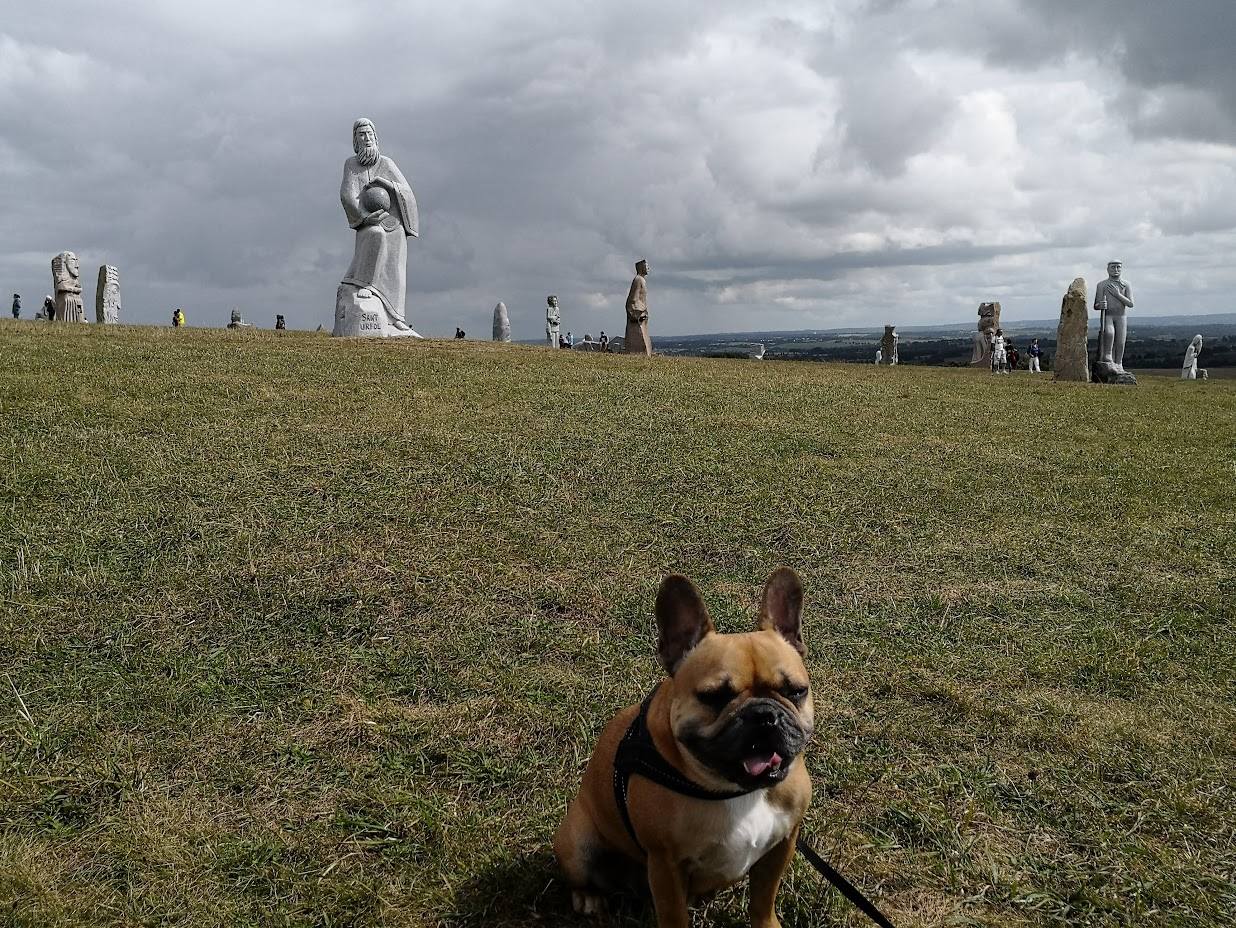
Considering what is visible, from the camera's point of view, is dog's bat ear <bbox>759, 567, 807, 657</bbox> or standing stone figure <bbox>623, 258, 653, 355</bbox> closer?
dog's bat ear <bbox>759, 567, 807, 657</bbox>

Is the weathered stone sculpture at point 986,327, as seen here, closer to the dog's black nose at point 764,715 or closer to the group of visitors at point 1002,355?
the group of visitors at point 1002,355

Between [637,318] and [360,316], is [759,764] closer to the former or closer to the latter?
[360,316]

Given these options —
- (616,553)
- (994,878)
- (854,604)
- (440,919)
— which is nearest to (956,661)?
(854,604)

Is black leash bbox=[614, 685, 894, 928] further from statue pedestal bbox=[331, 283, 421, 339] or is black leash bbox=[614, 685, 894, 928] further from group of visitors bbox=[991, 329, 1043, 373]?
group of visitors bbox=[991, 329, 1043, 373]

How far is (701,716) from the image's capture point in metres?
2.20

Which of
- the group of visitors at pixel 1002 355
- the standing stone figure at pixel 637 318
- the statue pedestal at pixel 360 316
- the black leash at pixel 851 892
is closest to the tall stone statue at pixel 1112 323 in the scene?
the group of visitors at pixel 1002 355

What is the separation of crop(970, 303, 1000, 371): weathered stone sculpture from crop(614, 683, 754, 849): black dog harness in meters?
36.0

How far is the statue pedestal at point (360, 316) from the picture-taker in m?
19.4

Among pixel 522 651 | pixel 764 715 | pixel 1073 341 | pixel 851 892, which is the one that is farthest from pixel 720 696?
pixel 1073 341

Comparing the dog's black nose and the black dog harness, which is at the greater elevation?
the dog's black nose

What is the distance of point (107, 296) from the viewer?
1137 inches

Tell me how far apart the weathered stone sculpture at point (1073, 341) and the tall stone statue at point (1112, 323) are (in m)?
0.65

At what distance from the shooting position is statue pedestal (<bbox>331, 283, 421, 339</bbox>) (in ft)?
63.7

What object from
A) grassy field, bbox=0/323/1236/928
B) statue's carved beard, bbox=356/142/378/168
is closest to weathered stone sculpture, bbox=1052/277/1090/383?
grassy field, bbox=0/323/1236/928
